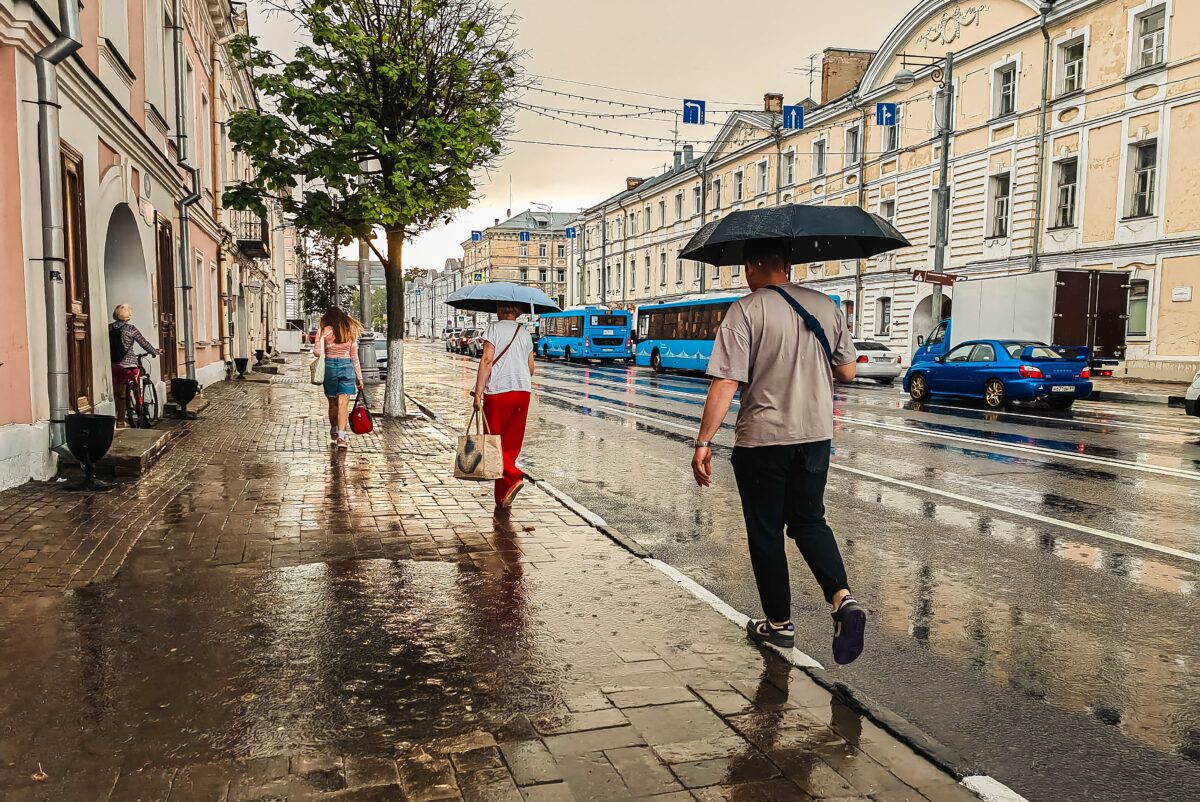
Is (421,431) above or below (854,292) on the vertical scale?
below

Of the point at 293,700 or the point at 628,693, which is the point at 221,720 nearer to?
the point at 293,700

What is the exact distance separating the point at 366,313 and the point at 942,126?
22470mm

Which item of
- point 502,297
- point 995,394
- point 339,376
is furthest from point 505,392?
point 995,394

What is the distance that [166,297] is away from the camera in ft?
51.8

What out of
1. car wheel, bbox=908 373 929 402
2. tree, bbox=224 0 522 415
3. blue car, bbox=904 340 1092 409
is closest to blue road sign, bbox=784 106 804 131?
car wheel, bbox=908 373 929 402

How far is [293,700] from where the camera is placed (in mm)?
3479

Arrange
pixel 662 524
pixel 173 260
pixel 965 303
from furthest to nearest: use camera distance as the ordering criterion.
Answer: pixel 965 303 → pixel 173 260 → pixel 662 524

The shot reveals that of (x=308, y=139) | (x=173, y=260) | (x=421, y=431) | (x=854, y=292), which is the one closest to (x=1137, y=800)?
(x=421, y=431)

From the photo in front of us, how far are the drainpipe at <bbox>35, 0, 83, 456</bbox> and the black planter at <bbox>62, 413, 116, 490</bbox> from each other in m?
0.45

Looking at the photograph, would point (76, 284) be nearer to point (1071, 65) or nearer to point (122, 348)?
point (122, 348)

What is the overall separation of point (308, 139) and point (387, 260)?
231 cm

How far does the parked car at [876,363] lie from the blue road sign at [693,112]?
344 inches

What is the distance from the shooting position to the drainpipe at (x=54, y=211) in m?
8.02

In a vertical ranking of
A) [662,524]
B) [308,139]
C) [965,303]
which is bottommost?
[662,524]
